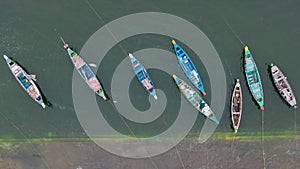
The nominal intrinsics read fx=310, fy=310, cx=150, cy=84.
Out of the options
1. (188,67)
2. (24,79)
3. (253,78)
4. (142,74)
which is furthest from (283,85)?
(24,79)

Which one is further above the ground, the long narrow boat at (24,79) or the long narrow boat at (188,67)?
the long narrow boat at (24,79)

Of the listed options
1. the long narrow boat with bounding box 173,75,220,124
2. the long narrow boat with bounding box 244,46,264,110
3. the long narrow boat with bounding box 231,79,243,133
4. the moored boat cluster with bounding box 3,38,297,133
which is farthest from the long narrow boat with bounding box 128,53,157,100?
the long narrow boat with bounding box 244,46,264,110

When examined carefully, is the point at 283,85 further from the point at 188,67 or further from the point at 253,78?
the point at 188,67

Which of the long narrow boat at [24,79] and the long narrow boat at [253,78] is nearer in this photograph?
the long narrow boat at [253,78]

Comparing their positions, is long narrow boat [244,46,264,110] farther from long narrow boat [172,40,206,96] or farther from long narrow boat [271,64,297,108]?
long narrow boat [172,40,206,96]

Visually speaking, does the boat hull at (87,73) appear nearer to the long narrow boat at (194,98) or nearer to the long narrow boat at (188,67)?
the long narrow boat at (194,98)

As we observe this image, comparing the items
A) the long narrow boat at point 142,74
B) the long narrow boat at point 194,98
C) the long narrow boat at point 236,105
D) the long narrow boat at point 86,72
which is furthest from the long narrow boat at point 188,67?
the long narrow boat at point 86,72

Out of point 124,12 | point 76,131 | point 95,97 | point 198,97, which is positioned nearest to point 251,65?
point 198,97

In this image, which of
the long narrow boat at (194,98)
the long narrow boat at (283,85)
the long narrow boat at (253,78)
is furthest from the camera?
the long narrow boat at (194,98)
